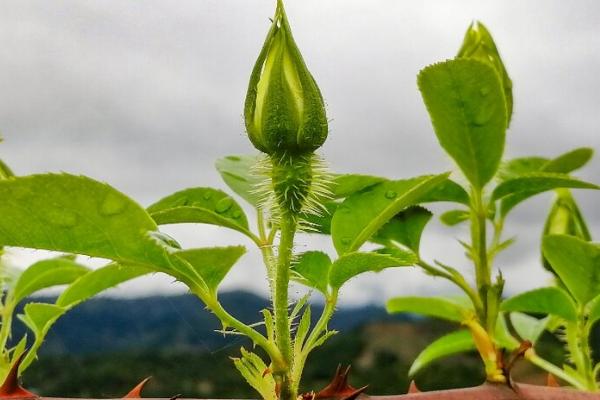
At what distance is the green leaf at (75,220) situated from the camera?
26.1 inches

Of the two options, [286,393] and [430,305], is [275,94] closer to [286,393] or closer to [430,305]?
[286,393]

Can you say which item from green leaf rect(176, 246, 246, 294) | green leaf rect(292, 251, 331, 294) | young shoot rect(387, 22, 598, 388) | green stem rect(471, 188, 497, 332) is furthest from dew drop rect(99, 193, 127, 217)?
green stem rect(471, 188, 497, 332)

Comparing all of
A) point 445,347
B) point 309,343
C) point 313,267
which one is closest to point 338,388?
point 309,343

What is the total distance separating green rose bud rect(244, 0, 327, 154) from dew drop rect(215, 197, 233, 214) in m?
0.36

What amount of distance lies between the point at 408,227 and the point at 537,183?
215mm

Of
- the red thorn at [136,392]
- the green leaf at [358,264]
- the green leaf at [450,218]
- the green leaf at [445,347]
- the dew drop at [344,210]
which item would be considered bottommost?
A: the green leaf at [445,347]

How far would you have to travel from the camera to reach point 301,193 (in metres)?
0.78

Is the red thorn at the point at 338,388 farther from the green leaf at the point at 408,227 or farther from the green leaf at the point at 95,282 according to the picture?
the green leaf at the point at 408,227

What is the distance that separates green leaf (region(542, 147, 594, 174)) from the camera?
1.51 metres

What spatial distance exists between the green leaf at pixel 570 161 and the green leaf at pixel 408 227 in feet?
1.43

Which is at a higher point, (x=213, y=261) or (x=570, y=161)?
(x=570, y=161)

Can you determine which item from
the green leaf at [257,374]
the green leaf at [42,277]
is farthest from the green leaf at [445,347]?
the green leaf at [257,374]

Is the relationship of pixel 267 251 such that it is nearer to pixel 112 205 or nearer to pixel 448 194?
pixel 112 205

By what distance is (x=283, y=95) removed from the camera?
688 mm
